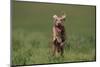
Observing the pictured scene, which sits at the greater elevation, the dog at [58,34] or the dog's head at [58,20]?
the dog's head at [58,20]

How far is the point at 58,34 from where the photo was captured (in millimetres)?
2574

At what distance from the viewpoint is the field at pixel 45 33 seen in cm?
240

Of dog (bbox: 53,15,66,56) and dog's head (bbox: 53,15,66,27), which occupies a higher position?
dog's head (bbox: 53,15,66,27)

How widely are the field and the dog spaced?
51mm

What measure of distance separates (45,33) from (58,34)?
17 centimetres

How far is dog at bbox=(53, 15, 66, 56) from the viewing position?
2.56 metres

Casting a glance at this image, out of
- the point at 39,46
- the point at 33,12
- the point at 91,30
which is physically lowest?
the point at 39,46

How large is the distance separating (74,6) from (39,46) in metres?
0.67

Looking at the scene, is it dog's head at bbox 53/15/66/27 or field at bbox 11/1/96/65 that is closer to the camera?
field at bbox 11/1/96/65

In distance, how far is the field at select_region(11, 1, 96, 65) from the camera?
240 cm

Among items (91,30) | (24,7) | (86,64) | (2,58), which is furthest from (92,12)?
(2,58)

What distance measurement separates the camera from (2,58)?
2301 mm

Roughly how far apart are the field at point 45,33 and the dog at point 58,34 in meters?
0.05

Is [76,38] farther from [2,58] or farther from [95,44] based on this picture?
[2,58]
